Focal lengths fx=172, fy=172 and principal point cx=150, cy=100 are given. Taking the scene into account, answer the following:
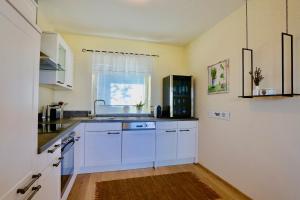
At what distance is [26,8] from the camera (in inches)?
35.1

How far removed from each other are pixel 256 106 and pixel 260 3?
1.19 m


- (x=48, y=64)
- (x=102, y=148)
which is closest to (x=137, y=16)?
(x=48, y=64)

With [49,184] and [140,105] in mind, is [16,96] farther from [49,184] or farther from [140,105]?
[140,105]

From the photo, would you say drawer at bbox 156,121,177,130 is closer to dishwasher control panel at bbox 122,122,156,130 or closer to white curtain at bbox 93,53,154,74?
dishwasher control panel at bbox 122,122,156,130

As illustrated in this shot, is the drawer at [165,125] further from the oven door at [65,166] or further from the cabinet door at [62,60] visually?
the cabinet door at [62,60]

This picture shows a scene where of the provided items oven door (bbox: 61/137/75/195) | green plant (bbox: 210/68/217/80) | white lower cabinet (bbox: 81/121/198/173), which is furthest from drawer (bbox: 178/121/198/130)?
oven door (bbox: 61/137/75/195)

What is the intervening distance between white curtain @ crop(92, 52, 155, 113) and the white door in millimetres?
2349

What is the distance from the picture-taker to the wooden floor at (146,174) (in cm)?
216

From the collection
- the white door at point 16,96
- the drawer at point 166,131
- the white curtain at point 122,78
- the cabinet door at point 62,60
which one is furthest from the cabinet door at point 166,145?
the white door at point 16,96

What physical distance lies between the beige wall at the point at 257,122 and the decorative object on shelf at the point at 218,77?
0.31ft

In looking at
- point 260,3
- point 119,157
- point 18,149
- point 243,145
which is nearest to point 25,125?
point 18,149

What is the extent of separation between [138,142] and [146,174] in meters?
0.52

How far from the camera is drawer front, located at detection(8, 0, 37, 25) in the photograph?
796 millimetres

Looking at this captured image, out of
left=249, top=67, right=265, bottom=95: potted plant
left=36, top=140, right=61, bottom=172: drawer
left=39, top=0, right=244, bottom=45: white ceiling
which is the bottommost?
left=36, top=140, right=61, bottom=172: drawer
